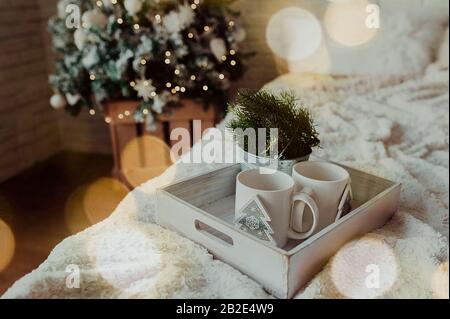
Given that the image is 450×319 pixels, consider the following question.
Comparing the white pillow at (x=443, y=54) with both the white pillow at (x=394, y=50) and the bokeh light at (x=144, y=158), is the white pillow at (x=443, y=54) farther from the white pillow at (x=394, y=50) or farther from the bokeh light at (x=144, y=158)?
the bokeh light at (x=144, y=158)

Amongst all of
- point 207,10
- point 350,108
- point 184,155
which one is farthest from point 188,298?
point 207,10

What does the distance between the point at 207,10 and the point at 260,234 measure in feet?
4.96

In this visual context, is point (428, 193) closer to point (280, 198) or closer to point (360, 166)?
point (360, 166)

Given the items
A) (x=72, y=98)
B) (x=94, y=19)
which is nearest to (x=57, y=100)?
(x=72, y=98)

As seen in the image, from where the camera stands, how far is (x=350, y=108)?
1.54 meters

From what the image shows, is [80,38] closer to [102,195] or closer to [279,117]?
[102,195]

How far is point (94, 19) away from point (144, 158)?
2.17ft

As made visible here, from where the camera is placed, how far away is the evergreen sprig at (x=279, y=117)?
2.54 ft

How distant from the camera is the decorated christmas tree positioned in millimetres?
1853

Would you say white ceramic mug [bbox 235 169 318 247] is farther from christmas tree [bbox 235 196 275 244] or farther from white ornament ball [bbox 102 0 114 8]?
white ornament ball [bbox 102 0 114 8]

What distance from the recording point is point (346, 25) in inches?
75.1

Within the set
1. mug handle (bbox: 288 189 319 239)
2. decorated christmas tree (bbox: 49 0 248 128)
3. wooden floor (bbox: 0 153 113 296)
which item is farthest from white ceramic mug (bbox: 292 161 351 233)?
decorated christmas tree (bbox: 49 0 248 128)

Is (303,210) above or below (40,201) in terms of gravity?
above

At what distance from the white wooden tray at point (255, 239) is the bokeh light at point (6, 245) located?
1081 mm
